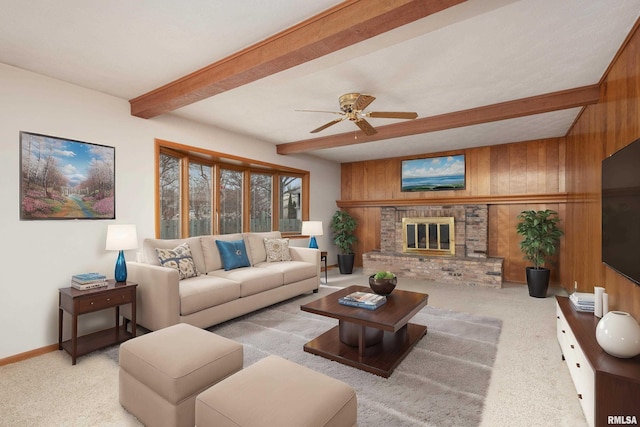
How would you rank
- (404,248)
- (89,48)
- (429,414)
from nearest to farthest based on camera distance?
(429,414), (89,48), (404,248)

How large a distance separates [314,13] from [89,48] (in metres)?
1.79

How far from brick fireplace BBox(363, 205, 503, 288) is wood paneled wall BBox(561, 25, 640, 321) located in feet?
3.95

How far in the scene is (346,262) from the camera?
21.7 ft

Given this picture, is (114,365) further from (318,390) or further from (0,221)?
(318,390)

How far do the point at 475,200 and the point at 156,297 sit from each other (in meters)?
5.42

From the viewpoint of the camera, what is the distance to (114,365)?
101 inches

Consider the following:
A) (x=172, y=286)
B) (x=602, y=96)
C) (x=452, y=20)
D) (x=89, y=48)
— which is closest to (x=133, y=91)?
(x=89, y=48)

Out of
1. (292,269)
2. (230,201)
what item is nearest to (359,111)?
(292,269)

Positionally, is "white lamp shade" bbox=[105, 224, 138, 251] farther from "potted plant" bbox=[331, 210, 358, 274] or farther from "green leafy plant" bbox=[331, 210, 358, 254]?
"green leafy plant" bbox=[331, 210, 358, 254]

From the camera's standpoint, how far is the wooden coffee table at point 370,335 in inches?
95.4

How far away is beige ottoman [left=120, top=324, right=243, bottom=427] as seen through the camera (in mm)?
1656

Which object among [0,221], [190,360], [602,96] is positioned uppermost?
[602,96]

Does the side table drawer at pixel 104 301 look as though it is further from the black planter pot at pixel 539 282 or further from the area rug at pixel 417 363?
the black planter pot at pixel 539 282

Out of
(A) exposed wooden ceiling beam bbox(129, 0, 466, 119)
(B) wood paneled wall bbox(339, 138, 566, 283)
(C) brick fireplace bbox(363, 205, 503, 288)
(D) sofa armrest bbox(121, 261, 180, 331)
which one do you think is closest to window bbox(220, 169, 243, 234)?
(D) sofa armrest bbox(121, 261, 180, 331)
